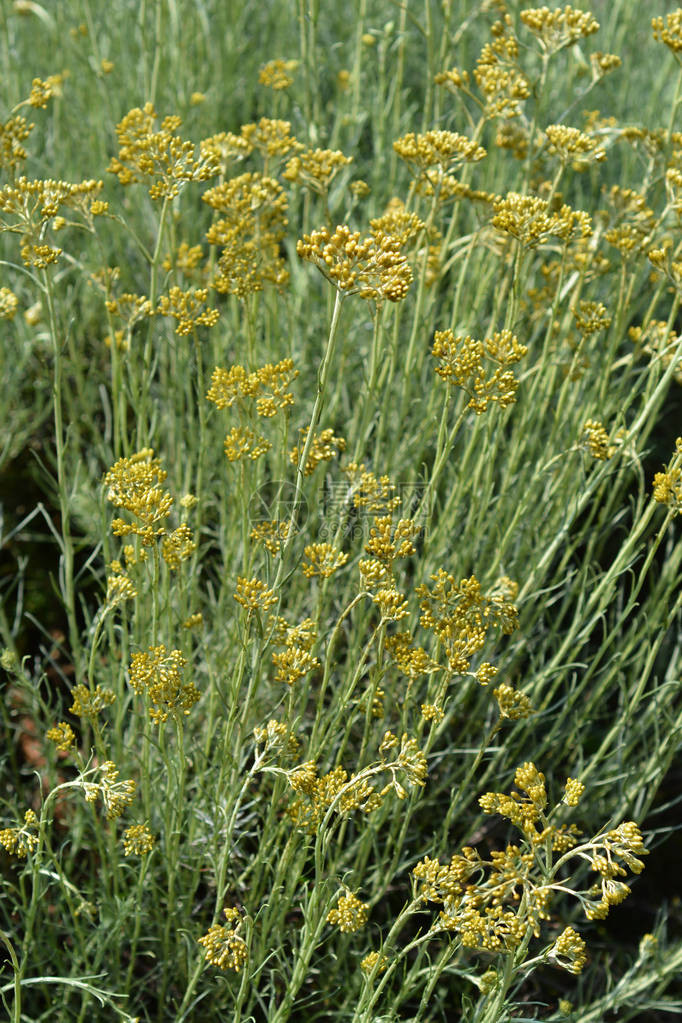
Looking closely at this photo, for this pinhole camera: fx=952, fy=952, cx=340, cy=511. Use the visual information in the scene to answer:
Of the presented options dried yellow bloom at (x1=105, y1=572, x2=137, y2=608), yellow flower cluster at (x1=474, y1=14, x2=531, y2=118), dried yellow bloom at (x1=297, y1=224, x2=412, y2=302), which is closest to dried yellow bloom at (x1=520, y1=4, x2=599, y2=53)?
yellow flower cluster at (x1=474, y1=14, x2=531, y2=118)

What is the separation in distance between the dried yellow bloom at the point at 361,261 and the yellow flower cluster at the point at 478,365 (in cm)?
16

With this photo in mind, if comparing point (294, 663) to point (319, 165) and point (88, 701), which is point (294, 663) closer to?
point (88, 701)

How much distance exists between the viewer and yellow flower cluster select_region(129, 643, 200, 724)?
1333 mm

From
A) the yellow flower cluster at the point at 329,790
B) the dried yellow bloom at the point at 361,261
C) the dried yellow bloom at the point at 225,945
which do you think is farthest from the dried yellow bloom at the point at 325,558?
the dried yellow bloom at the point at 225,945

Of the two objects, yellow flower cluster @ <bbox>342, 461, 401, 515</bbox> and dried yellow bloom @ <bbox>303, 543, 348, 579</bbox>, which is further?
yellow flower cluster @ <bbox>342, 461, 401, 515</bbox>

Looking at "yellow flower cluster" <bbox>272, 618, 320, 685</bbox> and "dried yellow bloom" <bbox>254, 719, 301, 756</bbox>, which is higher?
"yellow flower cluster" <bbox>272, 618, 320, 685</bbox>

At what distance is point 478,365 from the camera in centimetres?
150

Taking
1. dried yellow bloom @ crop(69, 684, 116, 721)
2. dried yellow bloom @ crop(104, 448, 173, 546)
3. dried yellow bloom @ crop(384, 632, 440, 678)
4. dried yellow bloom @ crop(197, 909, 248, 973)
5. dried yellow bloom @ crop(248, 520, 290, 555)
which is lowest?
dried yellow bloom @ crop(197, 909, 248, 973)

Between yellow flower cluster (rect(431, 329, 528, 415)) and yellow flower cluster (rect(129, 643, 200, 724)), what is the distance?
59 centimetres

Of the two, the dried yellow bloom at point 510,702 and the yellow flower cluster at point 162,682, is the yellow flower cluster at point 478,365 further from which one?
the yellow flower cluster at point 162,682

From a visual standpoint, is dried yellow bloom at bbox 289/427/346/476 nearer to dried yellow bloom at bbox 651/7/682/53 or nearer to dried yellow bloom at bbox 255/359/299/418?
dried yellow bloom at bbox 255/359/299/418

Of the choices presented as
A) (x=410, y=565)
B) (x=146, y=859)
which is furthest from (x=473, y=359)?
(x=410, y=565)

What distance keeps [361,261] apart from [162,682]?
2.14 feet

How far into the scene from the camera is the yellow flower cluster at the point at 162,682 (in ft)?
4.37
